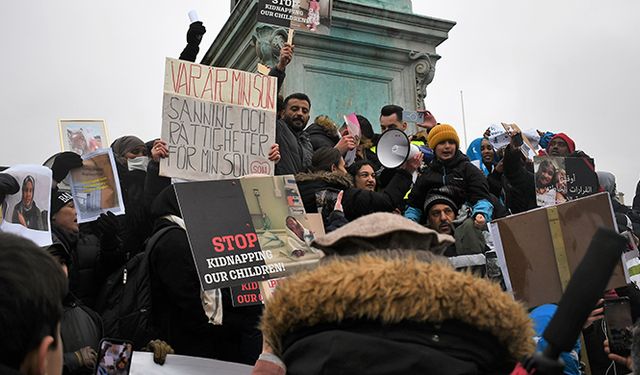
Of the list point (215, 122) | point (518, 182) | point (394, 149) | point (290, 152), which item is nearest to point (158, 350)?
point (215, 122)

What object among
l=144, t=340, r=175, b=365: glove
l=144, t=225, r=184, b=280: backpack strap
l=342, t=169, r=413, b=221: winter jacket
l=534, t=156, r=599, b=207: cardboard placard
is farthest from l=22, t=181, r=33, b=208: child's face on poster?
l=534, t=156, r=599, b=207: cardboard placard

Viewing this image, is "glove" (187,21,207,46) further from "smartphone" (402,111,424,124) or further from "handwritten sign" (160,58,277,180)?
"smartphone" (402,111,424,124)

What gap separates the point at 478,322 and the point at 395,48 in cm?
878

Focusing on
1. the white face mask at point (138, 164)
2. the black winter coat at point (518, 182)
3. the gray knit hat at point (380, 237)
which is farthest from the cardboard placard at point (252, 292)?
the black winter coat at point (518, 182)

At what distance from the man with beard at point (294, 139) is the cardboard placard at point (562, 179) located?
2072 millimetres

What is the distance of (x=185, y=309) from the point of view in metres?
4.51

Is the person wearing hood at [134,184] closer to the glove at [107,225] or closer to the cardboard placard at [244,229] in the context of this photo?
the glove at [107,225]

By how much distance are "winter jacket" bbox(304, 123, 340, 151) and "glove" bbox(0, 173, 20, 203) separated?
332cm

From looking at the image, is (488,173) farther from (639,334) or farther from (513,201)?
(639,334)

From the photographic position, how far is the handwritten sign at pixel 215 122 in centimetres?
557

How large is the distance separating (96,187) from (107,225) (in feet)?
1.40

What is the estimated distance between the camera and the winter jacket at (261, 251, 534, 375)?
191 cm

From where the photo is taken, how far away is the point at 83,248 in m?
5.02

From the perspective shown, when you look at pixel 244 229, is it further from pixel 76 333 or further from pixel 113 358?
pixel 113 358
